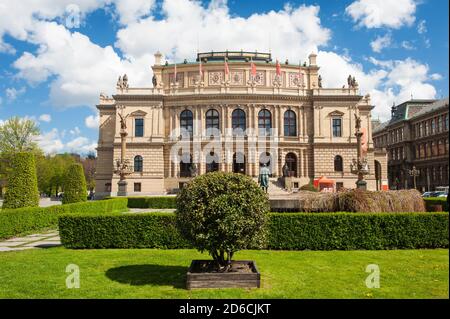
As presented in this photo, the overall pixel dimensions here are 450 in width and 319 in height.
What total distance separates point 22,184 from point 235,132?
37.4 meters

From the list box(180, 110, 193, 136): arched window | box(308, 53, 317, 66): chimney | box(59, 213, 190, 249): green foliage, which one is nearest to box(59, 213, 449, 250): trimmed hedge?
box(59, 213, 190, 249): green foliage

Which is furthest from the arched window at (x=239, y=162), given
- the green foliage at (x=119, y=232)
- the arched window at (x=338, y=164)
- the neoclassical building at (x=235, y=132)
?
the green foliage at (x=119, y=232)

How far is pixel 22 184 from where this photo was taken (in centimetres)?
2009

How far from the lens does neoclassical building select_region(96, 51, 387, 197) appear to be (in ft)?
177

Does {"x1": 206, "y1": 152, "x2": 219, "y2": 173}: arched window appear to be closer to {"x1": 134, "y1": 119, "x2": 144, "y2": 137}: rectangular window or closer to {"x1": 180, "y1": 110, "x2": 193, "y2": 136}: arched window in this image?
{"x1": 180, "y1": 110, "x2": 193, "y2": 136}: arched window

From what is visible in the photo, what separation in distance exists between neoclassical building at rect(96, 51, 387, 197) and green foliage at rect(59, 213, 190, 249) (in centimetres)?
3957

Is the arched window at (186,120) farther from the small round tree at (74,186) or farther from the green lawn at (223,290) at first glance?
the green lawn at (223,290)

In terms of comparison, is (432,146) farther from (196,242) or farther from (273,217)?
(196,242)

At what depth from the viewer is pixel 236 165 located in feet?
179

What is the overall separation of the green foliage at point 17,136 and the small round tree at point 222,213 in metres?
54.6

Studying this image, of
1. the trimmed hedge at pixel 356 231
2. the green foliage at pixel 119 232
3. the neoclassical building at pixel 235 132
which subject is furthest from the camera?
the neoclassical building at pixel 235 132

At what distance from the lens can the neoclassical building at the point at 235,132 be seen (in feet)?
177
